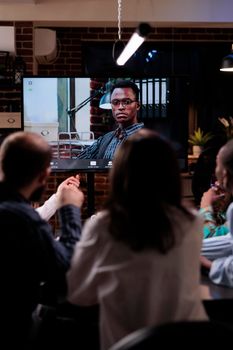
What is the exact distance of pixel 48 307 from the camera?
78.1 inches

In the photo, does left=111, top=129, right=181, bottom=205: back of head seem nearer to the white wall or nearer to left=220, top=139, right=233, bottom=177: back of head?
left=220, top=139, right=233, bottom=177: back of head

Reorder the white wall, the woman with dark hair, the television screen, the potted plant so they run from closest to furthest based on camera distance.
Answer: the woman with dark hair, the television screen, the white wall, the potted plant

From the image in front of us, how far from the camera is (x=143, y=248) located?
1.42 metres

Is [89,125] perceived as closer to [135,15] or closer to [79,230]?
[135,15]

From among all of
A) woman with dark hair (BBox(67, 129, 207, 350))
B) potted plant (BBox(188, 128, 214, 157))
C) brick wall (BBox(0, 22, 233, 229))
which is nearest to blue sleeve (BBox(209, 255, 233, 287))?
woman with dark hair (BBox(67, 129, 207, 350))

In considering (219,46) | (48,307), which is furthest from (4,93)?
(48,307)

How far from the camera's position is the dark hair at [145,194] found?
142cm

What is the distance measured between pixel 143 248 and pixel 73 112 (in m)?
3.11

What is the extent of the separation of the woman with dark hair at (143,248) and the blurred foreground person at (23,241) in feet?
0.60

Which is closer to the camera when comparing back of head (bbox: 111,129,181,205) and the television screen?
back of head (bbox: 111,129,181,205)

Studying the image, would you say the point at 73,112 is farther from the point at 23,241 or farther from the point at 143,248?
the point at 143,248

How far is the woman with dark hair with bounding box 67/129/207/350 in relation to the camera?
1423 millimetres

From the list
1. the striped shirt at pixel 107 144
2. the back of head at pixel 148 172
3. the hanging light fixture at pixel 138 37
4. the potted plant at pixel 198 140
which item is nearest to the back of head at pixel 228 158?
the back of head at pixel 148 172

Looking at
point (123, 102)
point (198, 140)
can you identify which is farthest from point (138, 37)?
point (198, 140)
